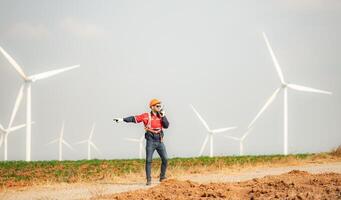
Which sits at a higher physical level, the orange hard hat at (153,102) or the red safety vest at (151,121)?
the orange hard hat at (153,102)

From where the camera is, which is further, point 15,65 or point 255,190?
point 15,65

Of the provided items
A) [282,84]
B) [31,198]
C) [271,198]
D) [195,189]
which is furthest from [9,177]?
[282,84]

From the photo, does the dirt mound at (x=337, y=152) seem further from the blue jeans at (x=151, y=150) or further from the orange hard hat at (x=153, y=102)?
the orange hard hat at (x=153, y=102)

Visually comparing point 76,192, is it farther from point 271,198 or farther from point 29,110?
point 29,110

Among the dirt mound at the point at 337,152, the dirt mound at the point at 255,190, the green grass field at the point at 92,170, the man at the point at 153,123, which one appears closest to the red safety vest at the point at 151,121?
the man at the point at 153,123

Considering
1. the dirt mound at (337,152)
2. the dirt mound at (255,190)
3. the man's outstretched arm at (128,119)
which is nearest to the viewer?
the dirt mound at (255,190)

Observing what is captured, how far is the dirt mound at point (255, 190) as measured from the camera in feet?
34.3

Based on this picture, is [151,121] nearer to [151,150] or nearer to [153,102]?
[153,102]

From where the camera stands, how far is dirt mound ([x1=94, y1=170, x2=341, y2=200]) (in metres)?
10.4

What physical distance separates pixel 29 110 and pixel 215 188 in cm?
2466

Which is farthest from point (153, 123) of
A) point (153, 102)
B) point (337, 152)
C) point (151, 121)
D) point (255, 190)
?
point (337, 152)

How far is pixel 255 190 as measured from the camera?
1134 centimetres

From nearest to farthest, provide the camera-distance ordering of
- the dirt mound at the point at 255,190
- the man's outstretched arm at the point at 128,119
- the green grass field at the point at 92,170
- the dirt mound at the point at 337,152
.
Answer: the dirt mound at the point at 255,190 < the man's outstretched arm at the point at 128,119 < the green grass field at the point at 92,170 < the dirt mound at the point at 337,152

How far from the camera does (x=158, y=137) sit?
52.3 ft
